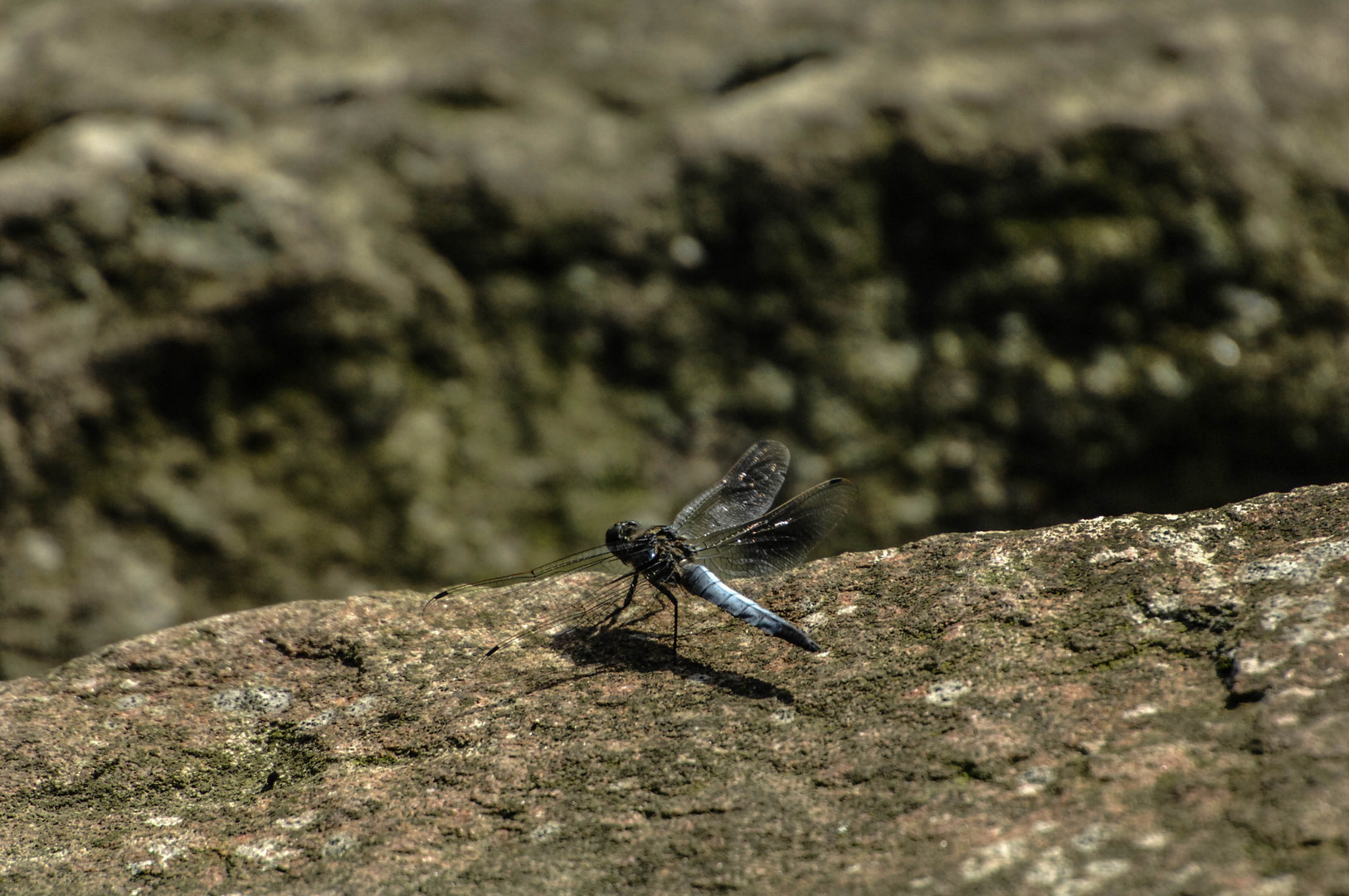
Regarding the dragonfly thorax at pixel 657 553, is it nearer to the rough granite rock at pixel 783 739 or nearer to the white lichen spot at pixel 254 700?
the rough granite rock at pixel 783 739

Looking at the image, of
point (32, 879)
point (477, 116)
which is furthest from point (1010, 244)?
point (32, 879)

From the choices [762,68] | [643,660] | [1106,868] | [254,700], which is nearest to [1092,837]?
[1106,868]

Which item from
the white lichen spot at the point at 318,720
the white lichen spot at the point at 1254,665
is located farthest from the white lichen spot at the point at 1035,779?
the white lichen spot at the point at 318,720

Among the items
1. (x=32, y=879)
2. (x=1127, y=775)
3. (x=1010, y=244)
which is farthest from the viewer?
(x=1010, y=244)

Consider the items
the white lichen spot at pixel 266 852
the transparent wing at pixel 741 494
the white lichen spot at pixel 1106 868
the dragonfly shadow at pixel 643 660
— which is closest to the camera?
the white lichen spot at pixel 1106 868

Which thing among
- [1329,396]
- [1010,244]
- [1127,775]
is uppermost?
[1010,244]

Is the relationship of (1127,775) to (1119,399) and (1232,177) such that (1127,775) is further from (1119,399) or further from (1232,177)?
(1232,177)
